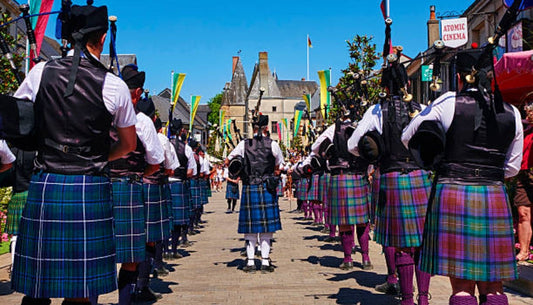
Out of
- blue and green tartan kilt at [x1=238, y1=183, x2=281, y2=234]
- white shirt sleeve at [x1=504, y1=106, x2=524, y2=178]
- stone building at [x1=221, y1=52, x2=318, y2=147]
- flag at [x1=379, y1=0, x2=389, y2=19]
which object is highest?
stone building at [x1=221, y1=52, x2=318, y2=147]

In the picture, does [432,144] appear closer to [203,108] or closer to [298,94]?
[298,94]

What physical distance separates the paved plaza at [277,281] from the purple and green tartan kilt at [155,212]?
701 mm

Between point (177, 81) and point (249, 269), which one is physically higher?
point (177, 81)

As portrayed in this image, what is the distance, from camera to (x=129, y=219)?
4.82m

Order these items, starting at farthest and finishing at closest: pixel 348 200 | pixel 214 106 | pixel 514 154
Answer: pixel 214 106
pixel 348 200
pixel 514 154

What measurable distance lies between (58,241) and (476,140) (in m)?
2.46

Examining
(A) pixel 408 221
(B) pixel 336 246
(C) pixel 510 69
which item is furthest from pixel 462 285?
(B) pixel 336 246

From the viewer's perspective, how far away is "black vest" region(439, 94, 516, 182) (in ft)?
10.8

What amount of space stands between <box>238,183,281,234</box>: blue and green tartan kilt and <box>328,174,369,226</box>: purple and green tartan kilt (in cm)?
80

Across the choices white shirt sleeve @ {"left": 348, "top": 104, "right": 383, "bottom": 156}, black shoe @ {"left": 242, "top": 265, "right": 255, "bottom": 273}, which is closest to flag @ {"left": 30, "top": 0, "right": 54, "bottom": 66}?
black shoe @ {"left": 242, "top": 265, "right": 255, "bottom": 273}

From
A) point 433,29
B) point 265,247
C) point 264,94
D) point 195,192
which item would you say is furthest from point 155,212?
point 264,94

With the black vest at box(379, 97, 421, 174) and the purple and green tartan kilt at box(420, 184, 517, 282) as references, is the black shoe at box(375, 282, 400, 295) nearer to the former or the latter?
the black vest at box(379, 97, 421, 174)

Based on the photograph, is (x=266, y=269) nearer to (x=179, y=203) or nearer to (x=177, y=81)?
(x=179, y=203)

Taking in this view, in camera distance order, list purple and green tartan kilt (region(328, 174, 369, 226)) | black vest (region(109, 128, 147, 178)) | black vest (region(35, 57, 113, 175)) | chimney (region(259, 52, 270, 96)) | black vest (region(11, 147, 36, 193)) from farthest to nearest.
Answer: chimney (region(259, 52, 270, 96))
purple and green tartan kilt (region(328, 174, 369, 226))
black vest (region(11, 147, 36, 193))
black vest (region(109, 128, 147, 178))
black vest (region(35, 57, 113, 175))
